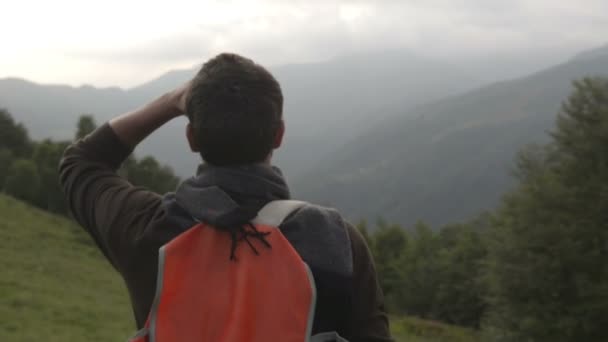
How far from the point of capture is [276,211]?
7.00 ft

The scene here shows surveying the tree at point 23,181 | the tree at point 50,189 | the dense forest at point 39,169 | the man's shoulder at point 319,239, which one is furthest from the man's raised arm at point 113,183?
the tree at point 50,189

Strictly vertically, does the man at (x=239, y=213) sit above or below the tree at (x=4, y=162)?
above

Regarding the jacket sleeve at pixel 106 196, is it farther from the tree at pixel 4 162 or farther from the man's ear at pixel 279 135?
the tree at pixel 4 162

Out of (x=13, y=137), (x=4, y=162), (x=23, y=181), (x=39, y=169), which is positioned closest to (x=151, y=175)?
(x=39, y=169)

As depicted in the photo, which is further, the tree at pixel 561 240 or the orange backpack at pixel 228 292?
the tree at pixel 561 240

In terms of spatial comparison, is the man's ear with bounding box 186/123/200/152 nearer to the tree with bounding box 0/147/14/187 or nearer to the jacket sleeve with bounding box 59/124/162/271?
the jacket sleeve with bounding box 59/124/162/271

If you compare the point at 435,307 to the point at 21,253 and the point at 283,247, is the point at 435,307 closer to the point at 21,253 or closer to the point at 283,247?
the point at 21,253

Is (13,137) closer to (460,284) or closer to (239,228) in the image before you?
Result: (460,284)

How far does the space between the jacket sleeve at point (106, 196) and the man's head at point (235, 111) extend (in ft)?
1.00

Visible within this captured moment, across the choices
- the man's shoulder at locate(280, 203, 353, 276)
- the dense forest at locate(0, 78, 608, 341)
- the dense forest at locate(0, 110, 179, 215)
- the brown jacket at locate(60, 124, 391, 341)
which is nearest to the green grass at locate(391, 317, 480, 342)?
the dense forest at locate(0, 78, 608, 341)

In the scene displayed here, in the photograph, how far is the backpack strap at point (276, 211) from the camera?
2102 mm

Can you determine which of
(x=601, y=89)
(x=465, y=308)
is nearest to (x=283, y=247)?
(x=601, y=89)

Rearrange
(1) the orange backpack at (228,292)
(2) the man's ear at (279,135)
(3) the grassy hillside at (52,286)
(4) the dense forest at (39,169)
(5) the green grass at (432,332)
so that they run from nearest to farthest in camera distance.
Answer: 1. (1) the orange backpack at (228,292)
2. (2) the man's ear at (279,135)
3. (3) the grassy hillside at (52,286)
4. (5) the green grass at (432,332)
5. (4) the dense forest at (39,169)

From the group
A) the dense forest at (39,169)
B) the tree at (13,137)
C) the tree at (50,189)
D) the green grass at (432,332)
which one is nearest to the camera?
the green grass at (432,332)
